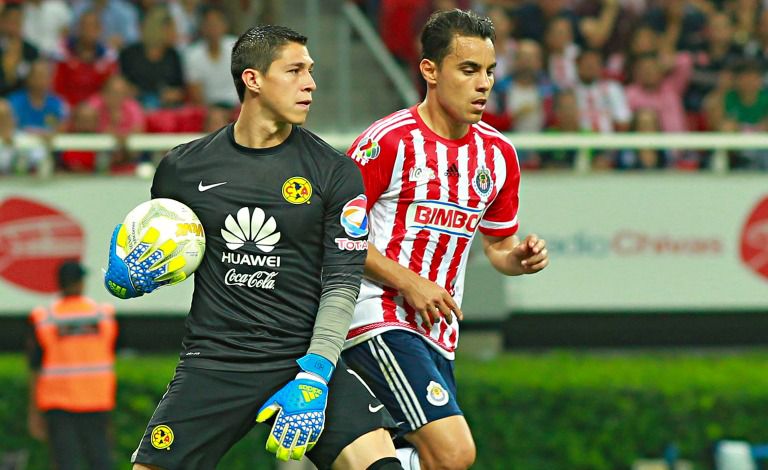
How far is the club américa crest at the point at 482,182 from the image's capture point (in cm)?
633

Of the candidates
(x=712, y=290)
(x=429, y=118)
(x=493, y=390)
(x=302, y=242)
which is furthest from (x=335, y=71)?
(x=302, y=242)

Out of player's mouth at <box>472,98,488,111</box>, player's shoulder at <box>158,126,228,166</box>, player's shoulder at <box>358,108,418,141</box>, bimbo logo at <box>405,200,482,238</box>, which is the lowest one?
bimbo logo at <box>405,200,482,238</box>

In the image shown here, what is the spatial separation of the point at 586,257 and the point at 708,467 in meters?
2.64

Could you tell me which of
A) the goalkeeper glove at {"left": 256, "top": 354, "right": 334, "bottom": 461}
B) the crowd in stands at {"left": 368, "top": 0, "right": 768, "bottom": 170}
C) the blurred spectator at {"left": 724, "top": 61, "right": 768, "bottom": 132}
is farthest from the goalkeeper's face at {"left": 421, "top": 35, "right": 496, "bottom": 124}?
the blurred spectator at {"left": 724, "top": 61, "right": 768, "bottom": 132}

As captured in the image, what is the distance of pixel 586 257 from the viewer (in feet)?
42.4

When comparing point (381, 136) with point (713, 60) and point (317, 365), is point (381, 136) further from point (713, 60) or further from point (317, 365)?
point (713, 60)

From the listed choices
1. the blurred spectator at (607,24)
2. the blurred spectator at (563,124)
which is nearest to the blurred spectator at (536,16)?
the blurred spectator at (607,24)

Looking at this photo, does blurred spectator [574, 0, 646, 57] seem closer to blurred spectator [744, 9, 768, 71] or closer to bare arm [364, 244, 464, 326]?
blurred spectator [744, 9, 768, 71]

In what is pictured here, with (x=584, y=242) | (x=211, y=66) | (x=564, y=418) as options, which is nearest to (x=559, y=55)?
(x=584, y=242)

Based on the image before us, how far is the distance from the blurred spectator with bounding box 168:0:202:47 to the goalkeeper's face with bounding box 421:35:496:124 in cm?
783

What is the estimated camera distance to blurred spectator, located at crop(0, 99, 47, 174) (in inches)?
476

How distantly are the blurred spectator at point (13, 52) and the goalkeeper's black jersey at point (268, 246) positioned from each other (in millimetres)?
7604

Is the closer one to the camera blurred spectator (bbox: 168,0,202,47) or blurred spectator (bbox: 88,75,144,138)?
blurred spectator (bbox: 88,75,144,138)

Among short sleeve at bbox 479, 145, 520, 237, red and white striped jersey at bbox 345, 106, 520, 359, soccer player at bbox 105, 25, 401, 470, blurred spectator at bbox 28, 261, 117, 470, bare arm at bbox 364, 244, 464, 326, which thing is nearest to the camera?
soccer player at bbox 105, 25, 401, 470
